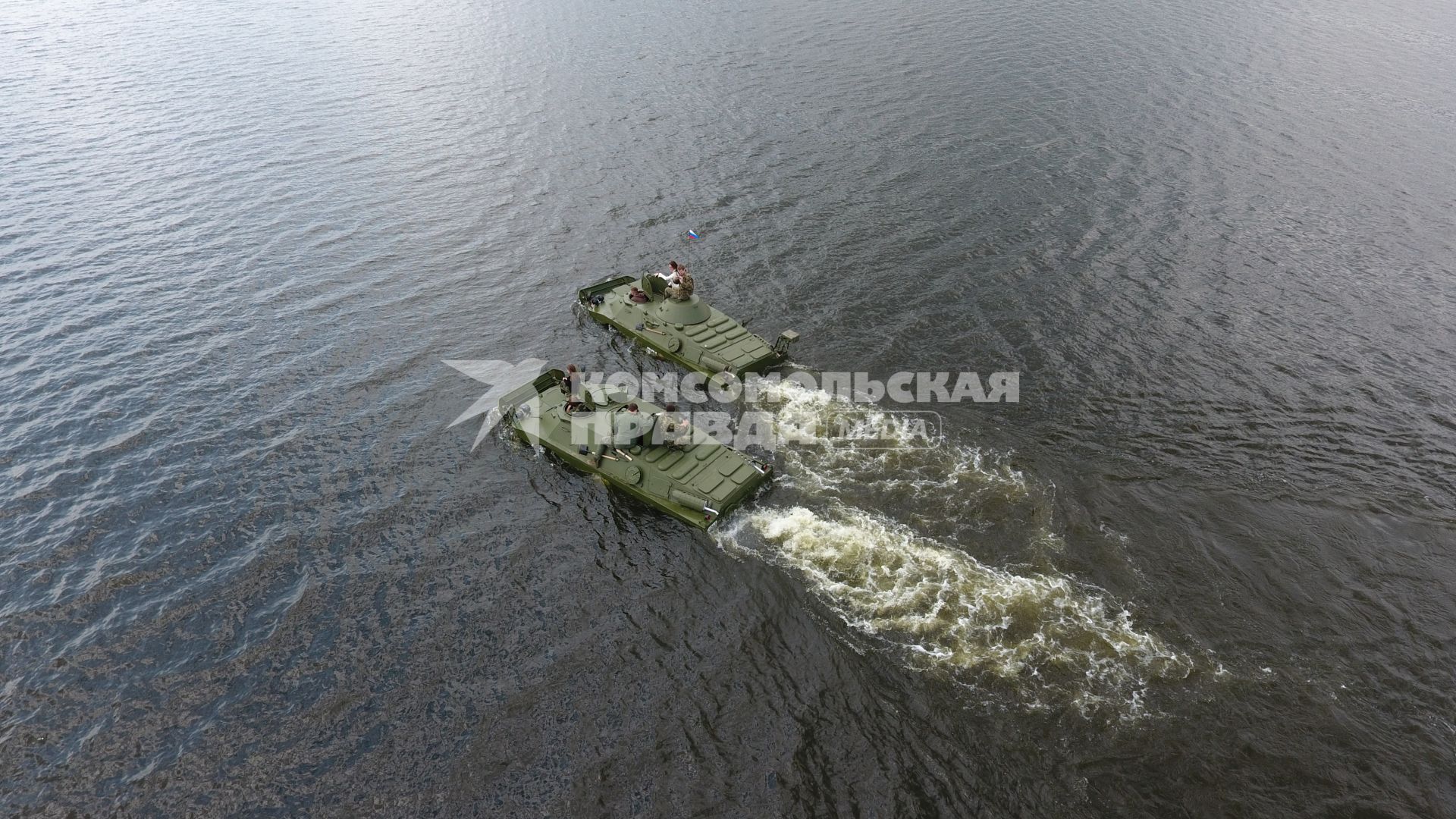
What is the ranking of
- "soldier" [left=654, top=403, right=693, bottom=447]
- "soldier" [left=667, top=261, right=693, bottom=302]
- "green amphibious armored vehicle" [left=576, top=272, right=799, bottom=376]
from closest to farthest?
"soldier" [left=654, top=403, right=693, bottom=447], "green amphibious armored vehicle" [left=576, top=272, right=799, bottom=376], "soldier" [left=667, top=261, right=693, bottom=302]

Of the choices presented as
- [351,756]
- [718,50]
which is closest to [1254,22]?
[718,50]

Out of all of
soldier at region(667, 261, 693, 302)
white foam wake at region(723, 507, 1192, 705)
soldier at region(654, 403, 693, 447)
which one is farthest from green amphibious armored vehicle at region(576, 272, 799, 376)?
white foam wake at region(723, 507, 1192, 705)

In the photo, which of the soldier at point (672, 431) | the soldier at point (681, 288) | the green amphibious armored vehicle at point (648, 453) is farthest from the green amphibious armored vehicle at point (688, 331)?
the soldier at point (672, 431)

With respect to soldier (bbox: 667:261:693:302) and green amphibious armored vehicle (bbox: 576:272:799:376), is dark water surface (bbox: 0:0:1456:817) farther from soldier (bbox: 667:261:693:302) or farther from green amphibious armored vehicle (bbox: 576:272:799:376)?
soldier (bbox: 667:261:693:302)

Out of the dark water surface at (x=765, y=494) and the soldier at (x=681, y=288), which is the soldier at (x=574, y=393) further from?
the soldier at (x=681, y=288)

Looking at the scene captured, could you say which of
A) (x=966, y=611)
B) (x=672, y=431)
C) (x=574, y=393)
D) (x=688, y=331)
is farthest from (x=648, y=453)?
(x=966, y=611)

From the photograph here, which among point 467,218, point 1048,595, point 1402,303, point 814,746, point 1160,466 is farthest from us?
point 467,218

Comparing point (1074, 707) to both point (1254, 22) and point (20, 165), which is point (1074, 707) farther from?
point (1254, 22)
